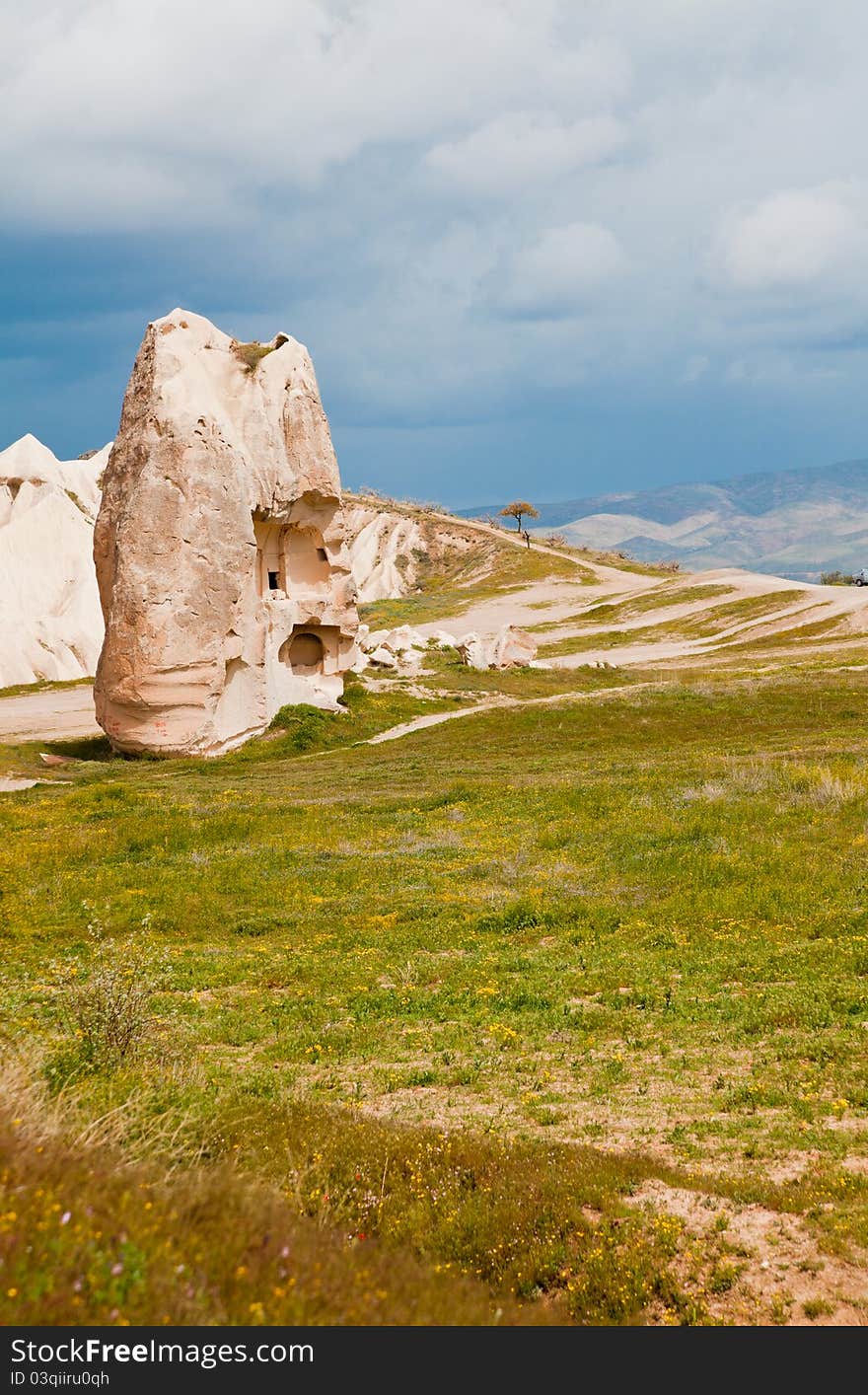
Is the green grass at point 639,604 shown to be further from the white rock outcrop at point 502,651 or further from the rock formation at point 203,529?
the rock formation at point 203,529

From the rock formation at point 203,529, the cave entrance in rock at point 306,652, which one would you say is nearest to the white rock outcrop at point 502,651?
the cave entrance in rock at point 306,652

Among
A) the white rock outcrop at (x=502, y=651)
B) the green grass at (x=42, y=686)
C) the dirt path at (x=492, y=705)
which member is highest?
the white rock outcrop at (x=502, y=651)

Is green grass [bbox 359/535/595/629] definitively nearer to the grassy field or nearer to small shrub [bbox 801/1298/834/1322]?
the grassy field

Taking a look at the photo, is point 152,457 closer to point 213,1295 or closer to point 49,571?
point 213,1295

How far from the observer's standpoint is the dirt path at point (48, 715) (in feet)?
153

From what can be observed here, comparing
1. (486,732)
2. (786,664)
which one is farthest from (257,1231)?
(786,664)

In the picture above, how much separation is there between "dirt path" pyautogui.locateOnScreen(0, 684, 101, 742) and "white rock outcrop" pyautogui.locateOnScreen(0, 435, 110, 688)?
7.75 metres

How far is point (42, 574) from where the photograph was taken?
263 feet

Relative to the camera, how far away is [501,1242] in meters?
7.14

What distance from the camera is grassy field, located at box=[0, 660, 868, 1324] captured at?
529 centimetres

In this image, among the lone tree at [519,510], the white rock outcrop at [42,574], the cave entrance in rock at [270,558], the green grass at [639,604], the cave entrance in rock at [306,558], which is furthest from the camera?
the lone tree at [519,510]

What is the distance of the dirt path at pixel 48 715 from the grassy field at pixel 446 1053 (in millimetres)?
19817

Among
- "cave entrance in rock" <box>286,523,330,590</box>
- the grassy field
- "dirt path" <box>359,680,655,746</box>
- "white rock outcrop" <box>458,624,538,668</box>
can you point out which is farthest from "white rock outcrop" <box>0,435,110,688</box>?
the grassy field

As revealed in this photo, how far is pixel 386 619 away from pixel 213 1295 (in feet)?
298
